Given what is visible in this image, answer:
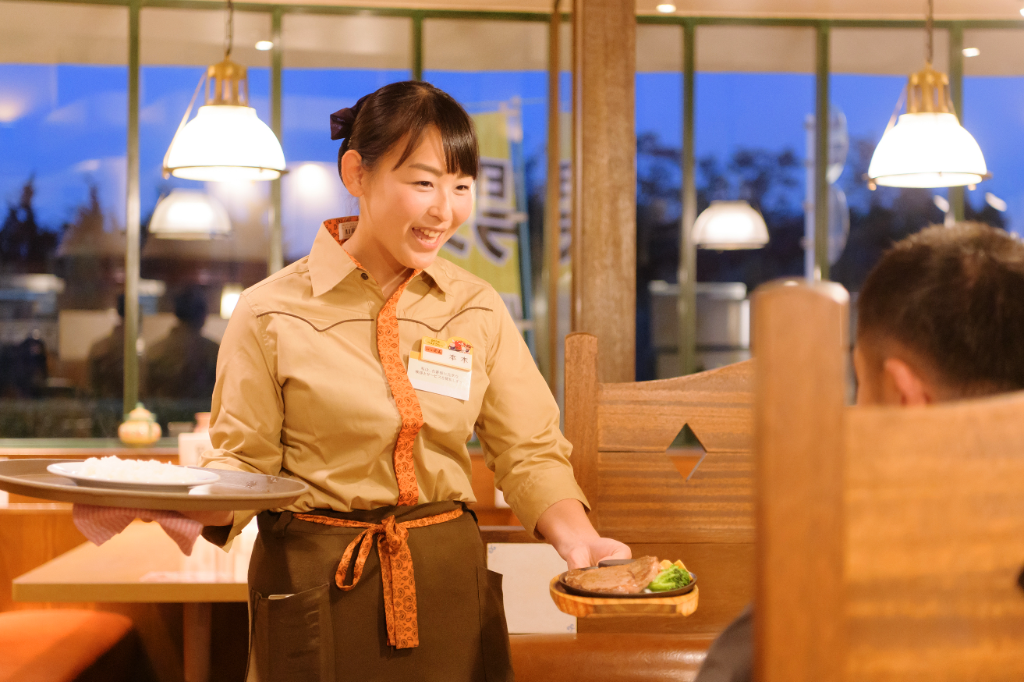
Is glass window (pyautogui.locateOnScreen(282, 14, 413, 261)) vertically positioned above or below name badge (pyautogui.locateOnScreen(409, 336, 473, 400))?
above

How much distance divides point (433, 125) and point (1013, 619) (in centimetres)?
123

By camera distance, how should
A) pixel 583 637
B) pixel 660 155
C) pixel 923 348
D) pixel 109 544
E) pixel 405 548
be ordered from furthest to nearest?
pixel 660 155 < pixel 109 544 < pixel 583 637 < pixel 405 548 < pixel 923 348

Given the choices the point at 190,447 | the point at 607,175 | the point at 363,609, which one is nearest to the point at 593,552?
the point at 363,609

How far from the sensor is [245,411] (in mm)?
1566

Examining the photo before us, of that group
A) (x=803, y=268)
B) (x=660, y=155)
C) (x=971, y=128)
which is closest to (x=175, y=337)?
(x=660, y=155)

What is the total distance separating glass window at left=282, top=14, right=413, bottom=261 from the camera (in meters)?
5.92

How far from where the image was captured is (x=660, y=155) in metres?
6.18

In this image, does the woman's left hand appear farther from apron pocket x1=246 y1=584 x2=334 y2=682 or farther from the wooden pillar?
the wooden pillar

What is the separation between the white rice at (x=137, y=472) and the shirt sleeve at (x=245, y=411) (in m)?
0.08

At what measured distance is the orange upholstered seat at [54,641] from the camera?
109 inches

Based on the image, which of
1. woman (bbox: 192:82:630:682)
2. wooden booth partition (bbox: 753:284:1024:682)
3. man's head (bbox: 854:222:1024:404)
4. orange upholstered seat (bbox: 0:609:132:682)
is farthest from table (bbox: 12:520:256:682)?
wooden booth partition (bbox: 753:284:1024:682)

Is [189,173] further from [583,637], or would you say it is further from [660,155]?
[660,155]

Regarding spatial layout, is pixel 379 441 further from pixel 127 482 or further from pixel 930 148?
pixel 930 148

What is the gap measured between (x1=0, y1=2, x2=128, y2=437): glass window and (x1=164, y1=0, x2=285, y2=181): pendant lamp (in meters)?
2.84
